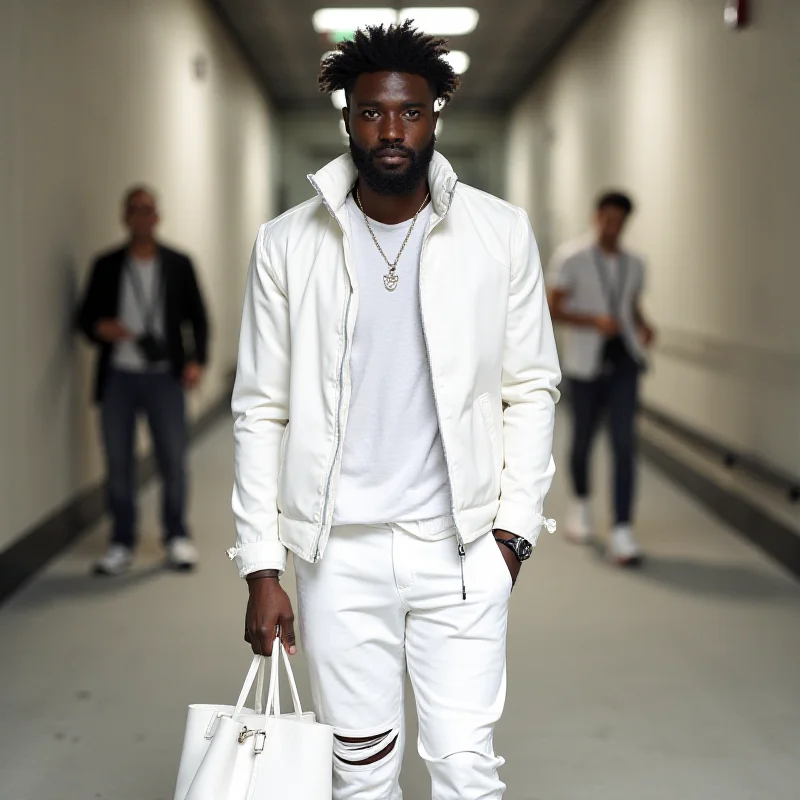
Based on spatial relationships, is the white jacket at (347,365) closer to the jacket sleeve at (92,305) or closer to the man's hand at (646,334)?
the jacket sleeve at (92,305)

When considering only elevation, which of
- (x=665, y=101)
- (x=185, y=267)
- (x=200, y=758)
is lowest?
(x=200, y=758)

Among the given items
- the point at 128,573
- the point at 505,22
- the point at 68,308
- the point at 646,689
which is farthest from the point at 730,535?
the point at 505,22

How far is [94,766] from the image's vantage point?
10.2 feet

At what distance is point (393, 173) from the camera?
6.19 ft

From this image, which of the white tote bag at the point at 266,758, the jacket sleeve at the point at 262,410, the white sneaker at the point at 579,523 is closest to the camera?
the white tote bag at the point at 266,758

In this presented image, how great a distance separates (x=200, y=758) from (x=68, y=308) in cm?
407

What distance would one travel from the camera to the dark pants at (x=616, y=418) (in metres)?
5.44

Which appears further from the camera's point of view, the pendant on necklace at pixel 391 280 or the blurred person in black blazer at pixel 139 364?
the blurred person in black blazer at pixel 139 364

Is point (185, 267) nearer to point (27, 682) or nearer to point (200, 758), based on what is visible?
point (27, 682)

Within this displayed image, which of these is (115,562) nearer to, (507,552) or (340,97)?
(507,552)

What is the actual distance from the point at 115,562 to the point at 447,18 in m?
6.85

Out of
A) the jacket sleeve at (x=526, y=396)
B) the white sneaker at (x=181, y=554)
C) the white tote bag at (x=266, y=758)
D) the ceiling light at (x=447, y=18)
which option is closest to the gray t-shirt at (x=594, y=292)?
the white sneaker at (x=181, y=554)

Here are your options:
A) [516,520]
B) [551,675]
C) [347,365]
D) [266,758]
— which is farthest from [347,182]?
[551,675]

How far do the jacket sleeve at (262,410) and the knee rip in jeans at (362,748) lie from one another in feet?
1.06
